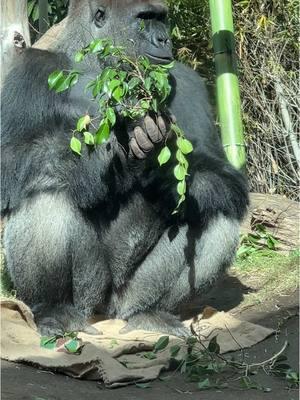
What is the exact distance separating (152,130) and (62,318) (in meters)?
0.98

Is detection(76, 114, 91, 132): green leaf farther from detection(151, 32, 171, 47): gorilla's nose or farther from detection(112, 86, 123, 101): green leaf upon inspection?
detection(151, 32, 171, 47): gorilla's nose


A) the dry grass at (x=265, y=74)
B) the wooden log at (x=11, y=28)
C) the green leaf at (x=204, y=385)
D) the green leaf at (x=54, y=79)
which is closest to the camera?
the green leaf at (x=204, y=385)

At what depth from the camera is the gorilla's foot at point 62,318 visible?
3965 mm

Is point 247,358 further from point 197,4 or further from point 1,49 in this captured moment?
point 197,4

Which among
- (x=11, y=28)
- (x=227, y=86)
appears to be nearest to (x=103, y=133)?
(x=11, y=28)

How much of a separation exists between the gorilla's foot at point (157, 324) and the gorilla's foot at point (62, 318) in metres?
0.19

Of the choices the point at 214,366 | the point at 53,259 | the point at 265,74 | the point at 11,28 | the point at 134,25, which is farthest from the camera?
the point at 265,74

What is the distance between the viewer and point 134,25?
420 centimetres

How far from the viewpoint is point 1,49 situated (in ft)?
16.8

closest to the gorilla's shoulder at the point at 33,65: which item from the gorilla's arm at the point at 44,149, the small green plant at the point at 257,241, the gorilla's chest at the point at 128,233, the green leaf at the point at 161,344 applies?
the gorilla's arm at the point at 44,149

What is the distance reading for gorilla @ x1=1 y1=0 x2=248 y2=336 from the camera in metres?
3.97

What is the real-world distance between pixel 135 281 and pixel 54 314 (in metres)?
0.46

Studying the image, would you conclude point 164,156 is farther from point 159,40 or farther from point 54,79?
point 159,40

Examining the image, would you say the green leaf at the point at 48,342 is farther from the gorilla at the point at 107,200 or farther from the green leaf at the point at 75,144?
the green leaf at the point at 75,144
